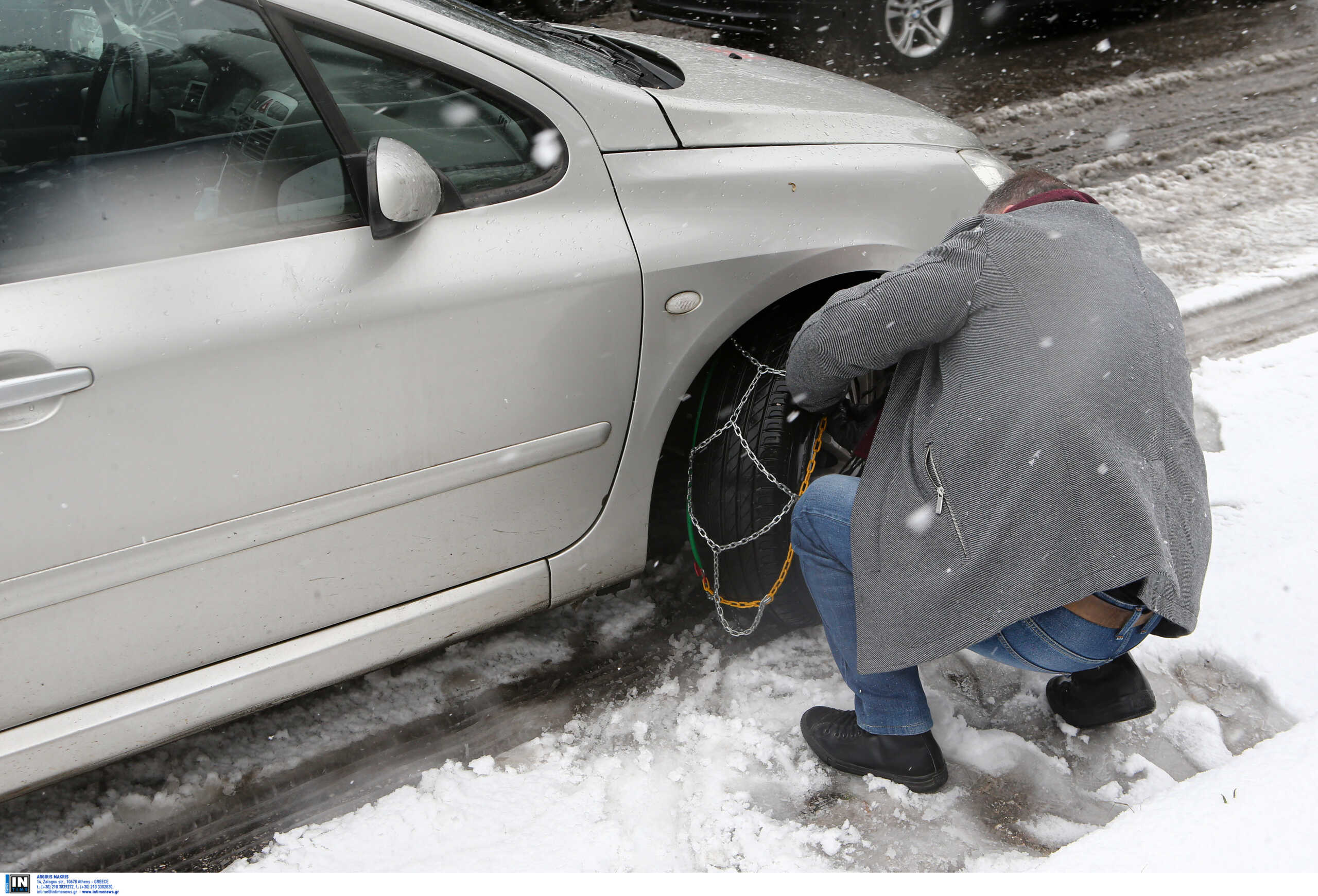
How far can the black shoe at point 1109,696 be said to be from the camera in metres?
2.00

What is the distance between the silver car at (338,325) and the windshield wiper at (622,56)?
6 centimetres

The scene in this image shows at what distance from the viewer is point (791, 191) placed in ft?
6.73

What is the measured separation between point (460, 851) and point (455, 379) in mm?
937

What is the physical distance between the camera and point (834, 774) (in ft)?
6.65

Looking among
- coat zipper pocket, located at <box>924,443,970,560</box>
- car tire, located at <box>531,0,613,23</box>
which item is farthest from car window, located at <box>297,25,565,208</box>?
car tire, located at <box>531,0,613,23</box>

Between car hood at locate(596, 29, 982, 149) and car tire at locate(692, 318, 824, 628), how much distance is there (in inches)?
17.0

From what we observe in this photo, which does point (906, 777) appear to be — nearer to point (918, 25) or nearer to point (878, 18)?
point (878, 18)

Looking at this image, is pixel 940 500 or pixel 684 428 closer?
pixel 940 500

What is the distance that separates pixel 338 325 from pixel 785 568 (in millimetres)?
1142

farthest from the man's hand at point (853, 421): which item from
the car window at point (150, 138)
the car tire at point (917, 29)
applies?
the car tire at point (917, 29)

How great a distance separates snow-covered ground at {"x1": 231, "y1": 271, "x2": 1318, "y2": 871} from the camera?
6.05 feet

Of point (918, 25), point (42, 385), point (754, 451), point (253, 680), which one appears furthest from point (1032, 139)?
point (42, 385)

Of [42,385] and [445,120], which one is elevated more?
[445,120]

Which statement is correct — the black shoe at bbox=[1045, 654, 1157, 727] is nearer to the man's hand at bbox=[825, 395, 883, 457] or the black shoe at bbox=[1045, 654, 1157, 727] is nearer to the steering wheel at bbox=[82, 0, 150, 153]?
the man's hand at bbox=[825, 395, 883, 457]
